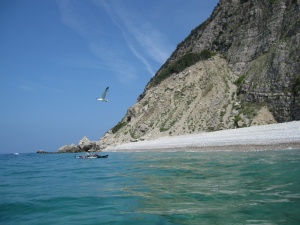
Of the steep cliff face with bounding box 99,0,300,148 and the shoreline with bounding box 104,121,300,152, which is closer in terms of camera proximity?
the shoreline with bounding box 104,121,300,152

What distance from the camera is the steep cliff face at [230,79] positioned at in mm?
56594

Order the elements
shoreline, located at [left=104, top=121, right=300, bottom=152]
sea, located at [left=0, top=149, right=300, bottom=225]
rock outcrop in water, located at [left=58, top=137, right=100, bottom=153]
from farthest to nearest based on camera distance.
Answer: rock outcrop in water, located at [left=58, top=137, right=100, bottom=153], shoreline, located at [left=104, top=121, right=300, bottom=152], sea, located at [left=0, top=149, right=300, bottom=225]

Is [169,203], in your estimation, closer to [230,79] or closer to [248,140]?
[248,140]

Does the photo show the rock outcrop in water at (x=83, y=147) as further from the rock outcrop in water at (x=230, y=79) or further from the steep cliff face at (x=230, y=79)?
the steep cliff face at (x=230, y=79)

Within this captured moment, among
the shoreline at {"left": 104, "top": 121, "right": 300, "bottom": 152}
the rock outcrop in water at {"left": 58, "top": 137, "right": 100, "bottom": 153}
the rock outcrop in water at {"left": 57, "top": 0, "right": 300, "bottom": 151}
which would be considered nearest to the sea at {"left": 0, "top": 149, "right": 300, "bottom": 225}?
the shoreline at {"left": 104, "top": 121, "right": 300, "bottom": 152}

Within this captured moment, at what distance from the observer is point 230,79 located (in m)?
72.9

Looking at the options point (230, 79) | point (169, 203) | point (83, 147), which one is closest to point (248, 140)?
point (169, 203)

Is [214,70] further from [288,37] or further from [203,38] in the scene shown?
[288,37]

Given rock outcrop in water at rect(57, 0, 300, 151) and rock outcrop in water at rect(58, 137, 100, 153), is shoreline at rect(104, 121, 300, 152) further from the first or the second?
rock outcrop in water at rect(58, 137, 100, 153)

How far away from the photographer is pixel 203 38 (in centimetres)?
8619

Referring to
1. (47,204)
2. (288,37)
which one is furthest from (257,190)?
(288,37)

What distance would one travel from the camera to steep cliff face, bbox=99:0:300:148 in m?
56.6

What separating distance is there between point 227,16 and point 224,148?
5256cm

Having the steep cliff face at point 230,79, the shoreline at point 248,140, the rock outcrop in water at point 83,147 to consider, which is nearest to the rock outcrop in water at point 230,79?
the steep cliff face at point 230,79
